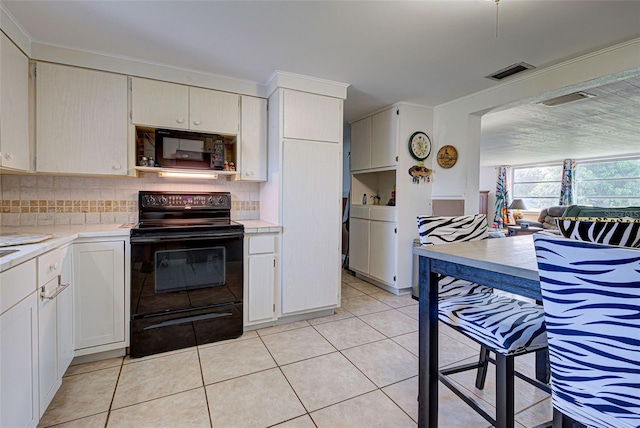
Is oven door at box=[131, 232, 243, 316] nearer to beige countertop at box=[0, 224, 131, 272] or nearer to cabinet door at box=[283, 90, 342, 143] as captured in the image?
beige countertop at box=[0, 224, 131, 272]

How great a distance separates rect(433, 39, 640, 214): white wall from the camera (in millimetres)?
2174

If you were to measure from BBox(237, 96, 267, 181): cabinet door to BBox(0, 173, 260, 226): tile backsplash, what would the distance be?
0.43m


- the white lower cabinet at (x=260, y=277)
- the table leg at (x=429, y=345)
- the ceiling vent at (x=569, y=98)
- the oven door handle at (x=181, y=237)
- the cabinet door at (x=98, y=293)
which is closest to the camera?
the table leg at (x=429, y=345)

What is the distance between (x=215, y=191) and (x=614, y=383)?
9.56 feet

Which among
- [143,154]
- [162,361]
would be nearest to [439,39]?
[143,154]

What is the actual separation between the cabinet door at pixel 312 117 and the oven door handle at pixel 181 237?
1.00 m

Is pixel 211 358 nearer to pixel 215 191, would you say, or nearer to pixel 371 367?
pixel 371 367

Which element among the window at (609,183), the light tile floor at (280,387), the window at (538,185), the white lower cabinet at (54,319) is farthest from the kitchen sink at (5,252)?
the window at (538,185)

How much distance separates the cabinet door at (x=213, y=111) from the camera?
8.55ft

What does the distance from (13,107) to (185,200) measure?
1.25m

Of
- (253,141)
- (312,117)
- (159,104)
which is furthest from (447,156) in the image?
(159,104)

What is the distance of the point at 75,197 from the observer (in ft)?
8.21

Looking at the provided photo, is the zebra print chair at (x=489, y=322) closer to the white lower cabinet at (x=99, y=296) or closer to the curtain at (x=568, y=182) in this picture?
the white lower cabinet at (x=99, y=296)

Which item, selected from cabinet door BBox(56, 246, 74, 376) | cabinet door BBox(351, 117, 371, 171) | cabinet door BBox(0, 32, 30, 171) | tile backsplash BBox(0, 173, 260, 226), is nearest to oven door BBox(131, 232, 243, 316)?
cabinet door BBox(56, 246, 74, 376)
